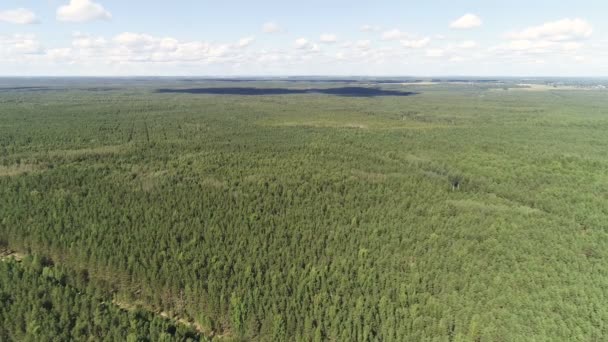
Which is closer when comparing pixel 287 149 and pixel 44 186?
pixel 44 186

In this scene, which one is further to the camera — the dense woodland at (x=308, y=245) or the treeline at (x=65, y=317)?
the dense woodland at (x=308, y=245)

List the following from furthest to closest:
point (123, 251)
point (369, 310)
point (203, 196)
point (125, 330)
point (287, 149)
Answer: point (287, 149), point (203, 196), point (123, 251), point (369, 310), point (125, 330)

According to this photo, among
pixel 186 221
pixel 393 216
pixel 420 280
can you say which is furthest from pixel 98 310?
pixel 393 216

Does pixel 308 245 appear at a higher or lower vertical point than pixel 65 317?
higher

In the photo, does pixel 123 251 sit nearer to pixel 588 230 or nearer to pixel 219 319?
pixel 219 319

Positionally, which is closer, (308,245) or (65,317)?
(65,317)

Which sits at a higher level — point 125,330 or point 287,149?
point 287,149

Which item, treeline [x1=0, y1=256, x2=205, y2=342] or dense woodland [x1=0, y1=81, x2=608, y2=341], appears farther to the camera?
dense woodland [x1=0, y1=81, x2=608, y2=341]

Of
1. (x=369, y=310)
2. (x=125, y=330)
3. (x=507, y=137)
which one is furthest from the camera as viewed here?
(x=507, y=137)
